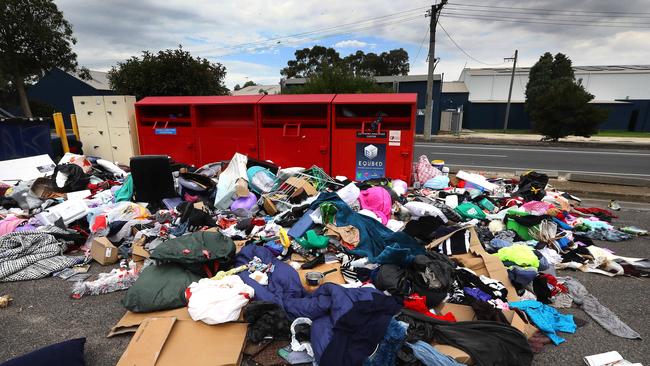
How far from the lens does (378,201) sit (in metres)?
4.78

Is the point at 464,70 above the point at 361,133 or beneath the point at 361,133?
above

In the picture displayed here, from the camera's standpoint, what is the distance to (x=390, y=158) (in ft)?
18.9

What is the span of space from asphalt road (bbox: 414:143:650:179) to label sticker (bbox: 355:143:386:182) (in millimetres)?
5986

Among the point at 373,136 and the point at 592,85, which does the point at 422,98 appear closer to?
the point at 373,136

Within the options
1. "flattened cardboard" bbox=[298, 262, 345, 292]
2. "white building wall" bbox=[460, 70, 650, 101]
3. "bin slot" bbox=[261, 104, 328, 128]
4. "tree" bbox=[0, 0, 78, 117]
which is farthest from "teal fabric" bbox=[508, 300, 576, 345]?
"white building wall" bbox=[460, 70, 650, 101]

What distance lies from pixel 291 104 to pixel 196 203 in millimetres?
2412

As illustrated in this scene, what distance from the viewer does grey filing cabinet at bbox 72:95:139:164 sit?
22.7 feet

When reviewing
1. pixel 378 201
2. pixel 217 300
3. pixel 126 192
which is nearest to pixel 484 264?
pixel 378 201

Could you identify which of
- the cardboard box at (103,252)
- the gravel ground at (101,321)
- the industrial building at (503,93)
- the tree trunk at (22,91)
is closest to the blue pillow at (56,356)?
the gravel ground at (101,321)

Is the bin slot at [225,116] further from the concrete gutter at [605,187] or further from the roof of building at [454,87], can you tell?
the roof of building at [454,87]

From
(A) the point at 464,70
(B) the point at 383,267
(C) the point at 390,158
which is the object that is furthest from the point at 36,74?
(A) the point at 464,70

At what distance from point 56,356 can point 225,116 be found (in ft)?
16.3

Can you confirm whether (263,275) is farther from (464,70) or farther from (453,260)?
(464,70)

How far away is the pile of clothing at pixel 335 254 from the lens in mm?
2387
